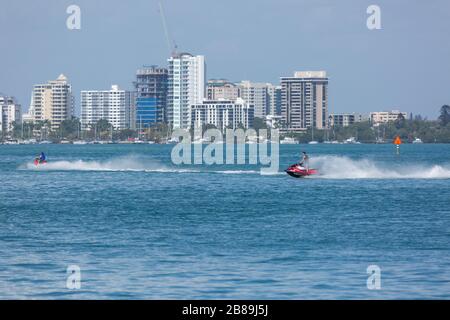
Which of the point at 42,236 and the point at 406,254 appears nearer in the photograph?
the point at 406,254

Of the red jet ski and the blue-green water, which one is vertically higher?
the red jet ski

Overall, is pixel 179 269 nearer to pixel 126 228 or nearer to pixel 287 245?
pixel 287 245

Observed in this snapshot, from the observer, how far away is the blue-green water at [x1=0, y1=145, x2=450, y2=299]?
26672mm

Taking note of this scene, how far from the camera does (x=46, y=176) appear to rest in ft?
287

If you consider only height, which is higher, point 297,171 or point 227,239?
point 297,171

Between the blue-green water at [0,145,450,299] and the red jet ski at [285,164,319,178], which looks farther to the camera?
the red jet ski at [285,164,319,178]

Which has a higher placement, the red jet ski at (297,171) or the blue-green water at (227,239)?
the red jet ski at (297,171)

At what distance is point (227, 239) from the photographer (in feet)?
124

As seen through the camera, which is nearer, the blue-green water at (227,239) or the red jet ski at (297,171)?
the blue-green water at (227,239)

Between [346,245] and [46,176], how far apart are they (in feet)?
182

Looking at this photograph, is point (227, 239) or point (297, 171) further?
point (297, 171)

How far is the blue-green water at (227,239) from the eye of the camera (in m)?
26.7
